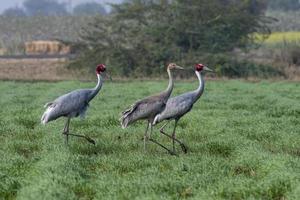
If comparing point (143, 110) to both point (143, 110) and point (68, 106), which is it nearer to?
point (143, 110)

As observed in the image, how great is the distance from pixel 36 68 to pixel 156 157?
36.7 meters

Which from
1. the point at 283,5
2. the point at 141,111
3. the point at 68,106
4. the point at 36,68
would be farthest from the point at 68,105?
the point at 283,5

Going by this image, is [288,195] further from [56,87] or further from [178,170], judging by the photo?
[56,87]

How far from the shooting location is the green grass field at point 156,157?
32.4ft

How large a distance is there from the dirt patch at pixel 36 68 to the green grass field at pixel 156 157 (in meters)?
21.2

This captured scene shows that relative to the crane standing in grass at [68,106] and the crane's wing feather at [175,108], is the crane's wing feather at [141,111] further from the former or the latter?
the crane standing in grass at [68,106]

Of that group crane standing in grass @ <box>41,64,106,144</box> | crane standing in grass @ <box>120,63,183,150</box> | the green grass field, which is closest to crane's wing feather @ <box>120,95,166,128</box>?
crane standing in grass @ <box>120,63,183,150</box>

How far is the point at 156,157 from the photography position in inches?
506

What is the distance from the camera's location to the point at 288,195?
9.45m

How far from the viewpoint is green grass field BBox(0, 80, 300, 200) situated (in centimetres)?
988

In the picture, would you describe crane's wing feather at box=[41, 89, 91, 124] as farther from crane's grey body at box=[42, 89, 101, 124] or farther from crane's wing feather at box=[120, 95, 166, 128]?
crane's wing feather at box=[120, 95, 166, 128]

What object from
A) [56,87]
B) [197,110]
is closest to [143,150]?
[197,110]

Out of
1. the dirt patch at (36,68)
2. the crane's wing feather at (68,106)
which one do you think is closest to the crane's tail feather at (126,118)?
the crane's wing feather at (68,106)

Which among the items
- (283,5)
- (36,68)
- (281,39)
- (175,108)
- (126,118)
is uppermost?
(175,108)
